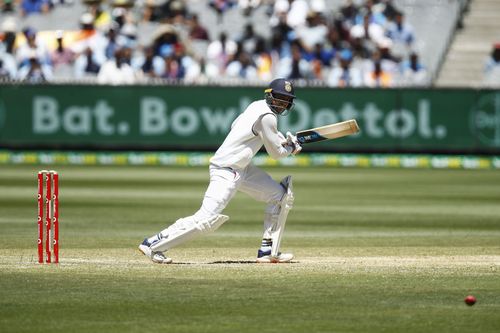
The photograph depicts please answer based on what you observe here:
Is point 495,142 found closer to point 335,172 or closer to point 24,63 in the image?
point 335,172

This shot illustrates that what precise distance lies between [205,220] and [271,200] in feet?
2.55

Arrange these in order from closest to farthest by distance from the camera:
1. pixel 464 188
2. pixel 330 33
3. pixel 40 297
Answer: pixel 40 297, pixel 464 188, pixel 330 33

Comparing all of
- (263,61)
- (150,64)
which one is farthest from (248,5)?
(150,64)

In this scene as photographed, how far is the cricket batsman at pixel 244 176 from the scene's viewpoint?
10.4 meters

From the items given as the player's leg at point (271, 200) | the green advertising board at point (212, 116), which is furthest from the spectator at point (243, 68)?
the player's leg at point (271, 200)

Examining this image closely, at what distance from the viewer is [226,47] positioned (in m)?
28.5

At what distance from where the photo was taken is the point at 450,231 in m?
14.7

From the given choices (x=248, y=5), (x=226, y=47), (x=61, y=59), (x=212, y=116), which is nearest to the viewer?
(x=212, y=116)

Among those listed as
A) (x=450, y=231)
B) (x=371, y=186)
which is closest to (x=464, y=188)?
(x=371, y=186)

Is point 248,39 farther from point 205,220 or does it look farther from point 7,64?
point 205,220

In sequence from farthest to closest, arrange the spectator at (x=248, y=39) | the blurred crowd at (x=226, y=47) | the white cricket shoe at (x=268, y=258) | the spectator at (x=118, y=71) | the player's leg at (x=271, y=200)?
the spectator at (x=248, y=39)
the blurred crowd at (x=226, y=47)
the spectator at (x=118, y=71)
the white cricket shoe at (x=268, y=258)
the player's leg at (x=271, y=200)

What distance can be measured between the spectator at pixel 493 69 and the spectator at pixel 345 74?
2.90 m

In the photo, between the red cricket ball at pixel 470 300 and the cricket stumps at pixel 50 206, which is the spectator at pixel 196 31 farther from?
the red cricket ball at pixel 470 300

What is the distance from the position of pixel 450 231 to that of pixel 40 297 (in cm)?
720
